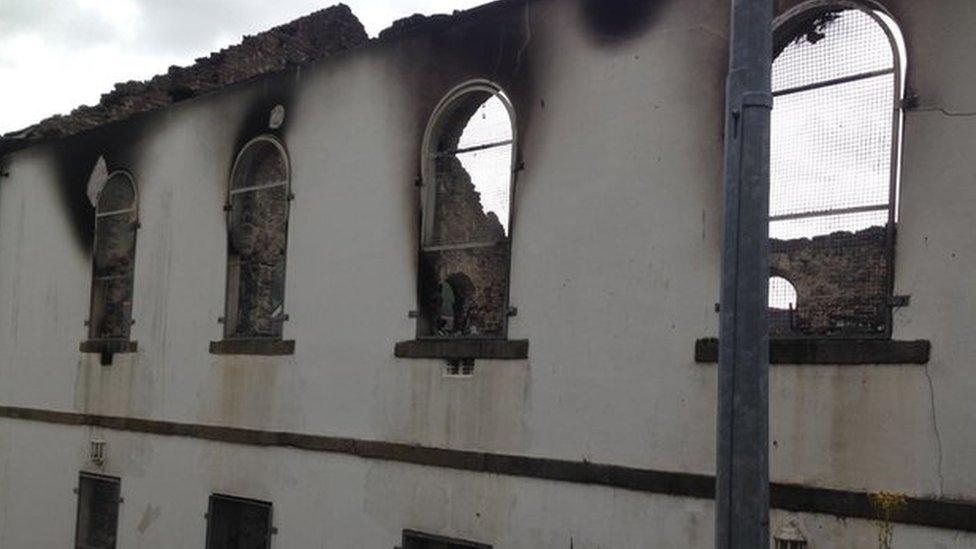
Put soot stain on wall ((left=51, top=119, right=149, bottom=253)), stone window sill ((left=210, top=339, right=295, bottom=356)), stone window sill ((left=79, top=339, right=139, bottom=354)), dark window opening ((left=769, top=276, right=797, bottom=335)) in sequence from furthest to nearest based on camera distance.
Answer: soot stain on wall ((left=51, top=119, right=149, bottom=253)) → stone window sill ((left=79, top=339, right=139, bottom=354)) → stone window sill ((left=210, top=339, right=295, bottom=356)) → dark window opening ((left=769, top=276, right=797, bottom=335))

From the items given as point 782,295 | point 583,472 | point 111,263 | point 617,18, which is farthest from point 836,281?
point 111,263

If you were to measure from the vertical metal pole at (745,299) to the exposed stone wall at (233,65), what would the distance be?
10162 millimetres

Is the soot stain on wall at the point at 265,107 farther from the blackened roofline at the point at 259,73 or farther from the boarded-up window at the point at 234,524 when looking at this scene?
the boarded-up window at the point at 234,524

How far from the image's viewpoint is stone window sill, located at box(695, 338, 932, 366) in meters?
6.20

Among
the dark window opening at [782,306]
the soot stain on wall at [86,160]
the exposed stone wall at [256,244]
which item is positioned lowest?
the dark window opening at [782,306]

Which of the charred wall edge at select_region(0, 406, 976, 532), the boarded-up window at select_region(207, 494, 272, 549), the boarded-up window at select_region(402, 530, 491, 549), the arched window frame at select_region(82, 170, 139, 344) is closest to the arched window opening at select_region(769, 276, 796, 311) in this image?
the charred wall edge at select_region(0, 406, 976, 532)

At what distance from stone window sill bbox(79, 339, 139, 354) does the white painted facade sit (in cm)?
17

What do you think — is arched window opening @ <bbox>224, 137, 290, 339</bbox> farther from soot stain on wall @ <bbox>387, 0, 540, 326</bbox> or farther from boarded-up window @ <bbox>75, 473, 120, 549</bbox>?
boarded-up window @ <bbox>75, 473, 120, 549</bbox>

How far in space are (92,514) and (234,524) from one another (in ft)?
9.90

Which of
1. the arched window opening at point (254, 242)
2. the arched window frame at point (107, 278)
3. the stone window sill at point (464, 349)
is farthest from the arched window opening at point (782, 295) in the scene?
the arched window frame at point (107, 278)

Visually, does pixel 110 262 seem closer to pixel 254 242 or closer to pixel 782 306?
pixel 254 242

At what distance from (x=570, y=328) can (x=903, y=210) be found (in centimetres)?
260

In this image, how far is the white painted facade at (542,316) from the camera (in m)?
6.26

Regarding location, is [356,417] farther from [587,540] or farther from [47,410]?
[47,410]
